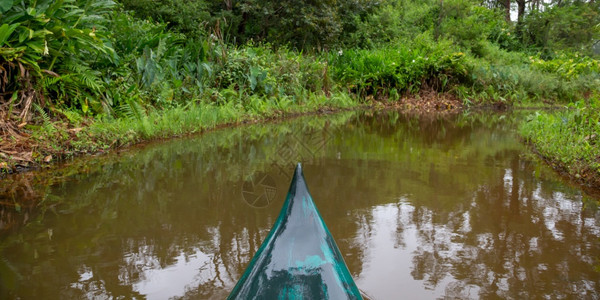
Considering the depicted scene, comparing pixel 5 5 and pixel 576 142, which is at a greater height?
pixel 5 5

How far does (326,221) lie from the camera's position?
11.5 feet

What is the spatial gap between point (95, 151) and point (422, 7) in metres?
15.9

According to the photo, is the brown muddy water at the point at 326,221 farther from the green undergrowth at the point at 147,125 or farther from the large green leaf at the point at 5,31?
the large green leaf at the point at 5,31

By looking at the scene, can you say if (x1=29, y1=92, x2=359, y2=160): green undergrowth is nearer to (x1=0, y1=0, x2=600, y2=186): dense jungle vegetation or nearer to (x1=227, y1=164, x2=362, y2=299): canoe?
(x1=0, y1=0, x2=600, y2=186): dense jungle vegetation

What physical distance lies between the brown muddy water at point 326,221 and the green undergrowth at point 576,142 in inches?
8.7

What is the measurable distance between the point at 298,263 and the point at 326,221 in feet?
6.89

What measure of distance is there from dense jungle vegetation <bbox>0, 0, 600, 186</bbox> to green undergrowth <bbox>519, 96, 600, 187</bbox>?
23 millimetres

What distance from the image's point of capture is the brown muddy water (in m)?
2.59

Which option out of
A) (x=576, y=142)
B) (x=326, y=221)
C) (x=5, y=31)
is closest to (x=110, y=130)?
(x=5, y=31)

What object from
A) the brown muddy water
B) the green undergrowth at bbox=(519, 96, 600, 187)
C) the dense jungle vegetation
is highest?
the dense jungle vegetation

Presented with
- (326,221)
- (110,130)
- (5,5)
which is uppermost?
(5,5)

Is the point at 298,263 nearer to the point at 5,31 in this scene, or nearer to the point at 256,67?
the point at 5,31

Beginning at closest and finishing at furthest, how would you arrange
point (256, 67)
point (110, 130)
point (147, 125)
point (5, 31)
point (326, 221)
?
point (326, 221) < point (5, 31) < point (110, 130) < point (147, 125) < point (256, 67)

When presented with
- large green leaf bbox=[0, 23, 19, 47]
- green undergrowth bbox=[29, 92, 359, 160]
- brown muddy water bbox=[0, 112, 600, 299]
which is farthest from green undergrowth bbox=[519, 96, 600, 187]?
large green leaf bbox=[0, 23, 19, 47]
